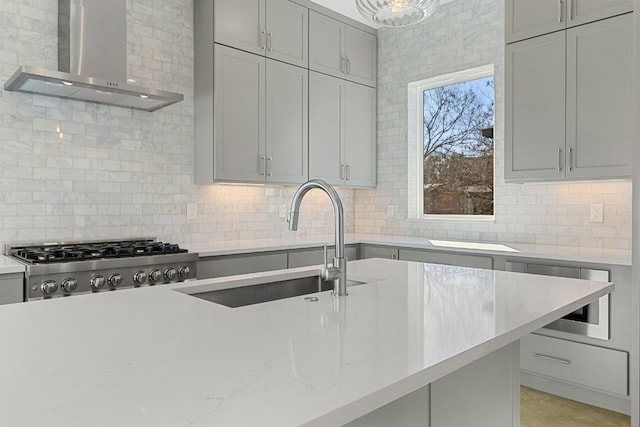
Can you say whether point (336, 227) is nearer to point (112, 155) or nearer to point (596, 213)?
point (112, 155)

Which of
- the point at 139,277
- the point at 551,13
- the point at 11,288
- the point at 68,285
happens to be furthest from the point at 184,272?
the point at 551,13

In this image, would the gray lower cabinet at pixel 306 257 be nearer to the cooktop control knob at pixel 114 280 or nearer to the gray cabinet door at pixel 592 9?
the cooktop control knob at pixel 114 280

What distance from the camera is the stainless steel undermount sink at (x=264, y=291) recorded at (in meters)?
1.75

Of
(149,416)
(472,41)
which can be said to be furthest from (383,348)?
(472,41)

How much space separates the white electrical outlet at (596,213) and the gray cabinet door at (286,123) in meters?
2.21

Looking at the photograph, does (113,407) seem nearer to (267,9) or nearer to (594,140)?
(594,140)

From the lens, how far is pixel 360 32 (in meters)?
4.53

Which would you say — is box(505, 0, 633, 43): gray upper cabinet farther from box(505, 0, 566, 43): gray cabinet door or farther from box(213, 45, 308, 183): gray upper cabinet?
box(213, 45, 308, 183): gray upper cabinet

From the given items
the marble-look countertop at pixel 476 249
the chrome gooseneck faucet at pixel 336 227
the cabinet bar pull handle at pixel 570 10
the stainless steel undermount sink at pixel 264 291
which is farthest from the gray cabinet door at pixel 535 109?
the chrome gooseneck faucet at pixel 336 227

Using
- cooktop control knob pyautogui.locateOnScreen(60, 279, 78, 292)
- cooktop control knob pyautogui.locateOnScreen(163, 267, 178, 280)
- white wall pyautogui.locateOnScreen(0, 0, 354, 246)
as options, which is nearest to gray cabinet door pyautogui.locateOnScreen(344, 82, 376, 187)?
white wall pyautogui.locateOnScreen(0, 0, 354, 246)

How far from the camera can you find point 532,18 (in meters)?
3.23

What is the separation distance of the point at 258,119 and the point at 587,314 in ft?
8.73

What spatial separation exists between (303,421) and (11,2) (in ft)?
11.0

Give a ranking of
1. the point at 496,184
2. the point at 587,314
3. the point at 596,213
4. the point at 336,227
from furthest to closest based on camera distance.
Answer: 1. the point at 496,184
2. the point at 596,213
3. the point at 587,314
4. the point at 336,227
